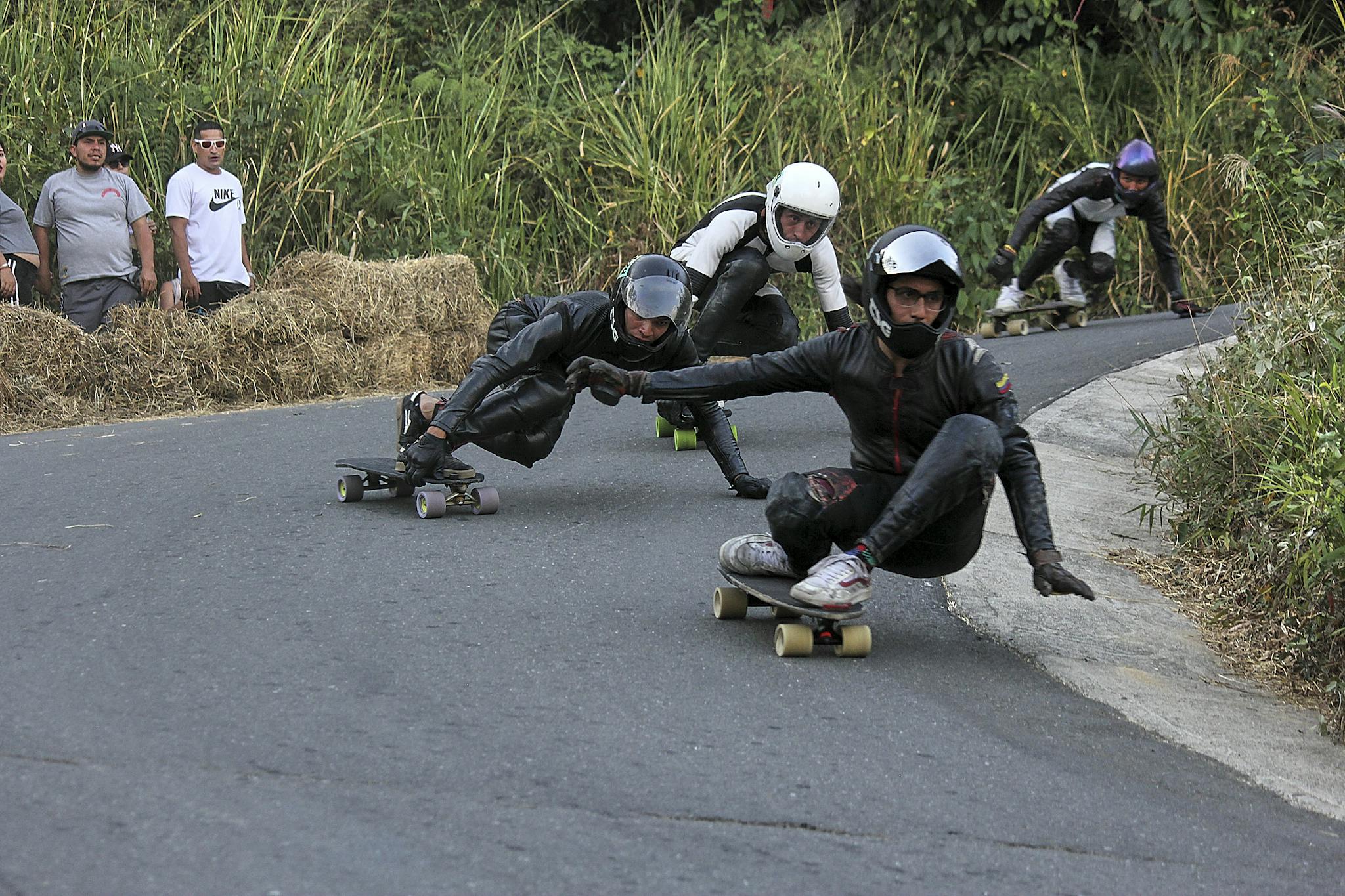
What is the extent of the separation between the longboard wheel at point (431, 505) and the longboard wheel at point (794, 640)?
2.86 m

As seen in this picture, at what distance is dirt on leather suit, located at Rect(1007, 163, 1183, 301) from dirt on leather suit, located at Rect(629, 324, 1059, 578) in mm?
9866

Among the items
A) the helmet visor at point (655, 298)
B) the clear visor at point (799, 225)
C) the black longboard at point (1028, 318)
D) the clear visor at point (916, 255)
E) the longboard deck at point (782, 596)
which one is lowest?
the longboard deck at point (782, 596)

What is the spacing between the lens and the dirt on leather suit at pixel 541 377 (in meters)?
7.98

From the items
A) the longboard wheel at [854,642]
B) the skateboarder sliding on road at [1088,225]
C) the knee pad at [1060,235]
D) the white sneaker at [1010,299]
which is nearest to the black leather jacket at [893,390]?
the longboard wheel at [854,642]

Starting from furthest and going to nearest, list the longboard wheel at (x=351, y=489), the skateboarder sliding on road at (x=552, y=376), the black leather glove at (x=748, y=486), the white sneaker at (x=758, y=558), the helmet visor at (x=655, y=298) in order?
the black leather glove at (x=748, y=486) → the longboard wheel at (x=351, y=489) → the skateboarder sliding on road at (x=552, y=376) → the helmet visor at (x=655, y=298) → the white sneaker at (x=758, y=558)

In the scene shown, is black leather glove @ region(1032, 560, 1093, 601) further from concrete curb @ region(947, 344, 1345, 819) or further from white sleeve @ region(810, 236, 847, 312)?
white sleeve @ region(810, 236, 847, 312)

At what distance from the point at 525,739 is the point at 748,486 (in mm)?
4118

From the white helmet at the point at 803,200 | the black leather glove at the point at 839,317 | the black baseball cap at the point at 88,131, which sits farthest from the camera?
the black baseball cap at the point at 88,131

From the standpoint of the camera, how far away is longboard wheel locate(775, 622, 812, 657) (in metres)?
5.75

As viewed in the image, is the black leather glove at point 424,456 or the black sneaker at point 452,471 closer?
the black leather glove at point 424,456

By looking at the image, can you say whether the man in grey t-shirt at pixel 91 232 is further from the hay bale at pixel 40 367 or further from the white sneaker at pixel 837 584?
the white sneaker at pixel 837 584

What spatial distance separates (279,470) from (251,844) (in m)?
5.89

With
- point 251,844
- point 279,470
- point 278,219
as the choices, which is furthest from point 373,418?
point 251,844

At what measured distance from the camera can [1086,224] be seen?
1630 cm
